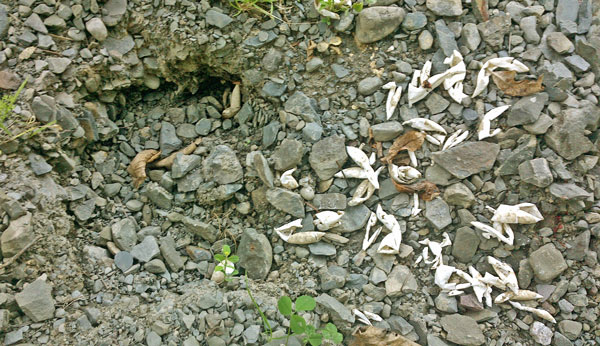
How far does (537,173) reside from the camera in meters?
Answer: 2.21

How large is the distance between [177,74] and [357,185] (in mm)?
1121

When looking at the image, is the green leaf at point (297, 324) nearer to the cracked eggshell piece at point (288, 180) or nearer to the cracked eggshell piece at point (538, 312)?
the cracked eggshell piece at point (288, 180)

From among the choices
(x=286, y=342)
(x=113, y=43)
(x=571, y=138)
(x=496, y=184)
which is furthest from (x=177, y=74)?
(x=571, y=138)

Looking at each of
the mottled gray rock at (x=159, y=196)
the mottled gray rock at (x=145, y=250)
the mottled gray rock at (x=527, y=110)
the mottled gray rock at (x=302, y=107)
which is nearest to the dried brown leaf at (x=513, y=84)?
the mottled gray rock at (x=527, y=110)

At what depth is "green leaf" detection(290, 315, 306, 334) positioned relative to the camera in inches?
78.2

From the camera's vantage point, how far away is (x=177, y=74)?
274 cm

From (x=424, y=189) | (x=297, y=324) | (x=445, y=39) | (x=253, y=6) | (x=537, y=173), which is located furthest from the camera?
(x=253, y=6)

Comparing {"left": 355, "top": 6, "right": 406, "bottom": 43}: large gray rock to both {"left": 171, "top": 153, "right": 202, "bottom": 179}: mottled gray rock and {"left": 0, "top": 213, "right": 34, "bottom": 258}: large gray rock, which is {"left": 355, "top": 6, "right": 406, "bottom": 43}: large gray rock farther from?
{"left": 0, "top": 213, "right": 34, "bottom": 258}: large gray rock

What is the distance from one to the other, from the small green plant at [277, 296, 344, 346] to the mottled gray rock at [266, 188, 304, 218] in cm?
44

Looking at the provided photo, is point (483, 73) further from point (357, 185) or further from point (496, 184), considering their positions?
point (357, 185)

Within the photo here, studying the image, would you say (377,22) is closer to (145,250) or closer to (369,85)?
(369,85)

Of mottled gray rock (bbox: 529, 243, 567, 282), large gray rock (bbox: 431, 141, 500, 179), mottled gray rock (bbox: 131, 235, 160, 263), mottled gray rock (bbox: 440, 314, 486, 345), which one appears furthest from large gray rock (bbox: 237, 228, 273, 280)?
mottled gray rock (bbox: 529, 243, 567, 282)

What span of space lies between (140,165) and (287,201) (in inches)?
30.4

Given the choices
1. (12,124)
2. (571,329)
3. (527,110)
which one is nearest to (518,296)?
(571,329)
